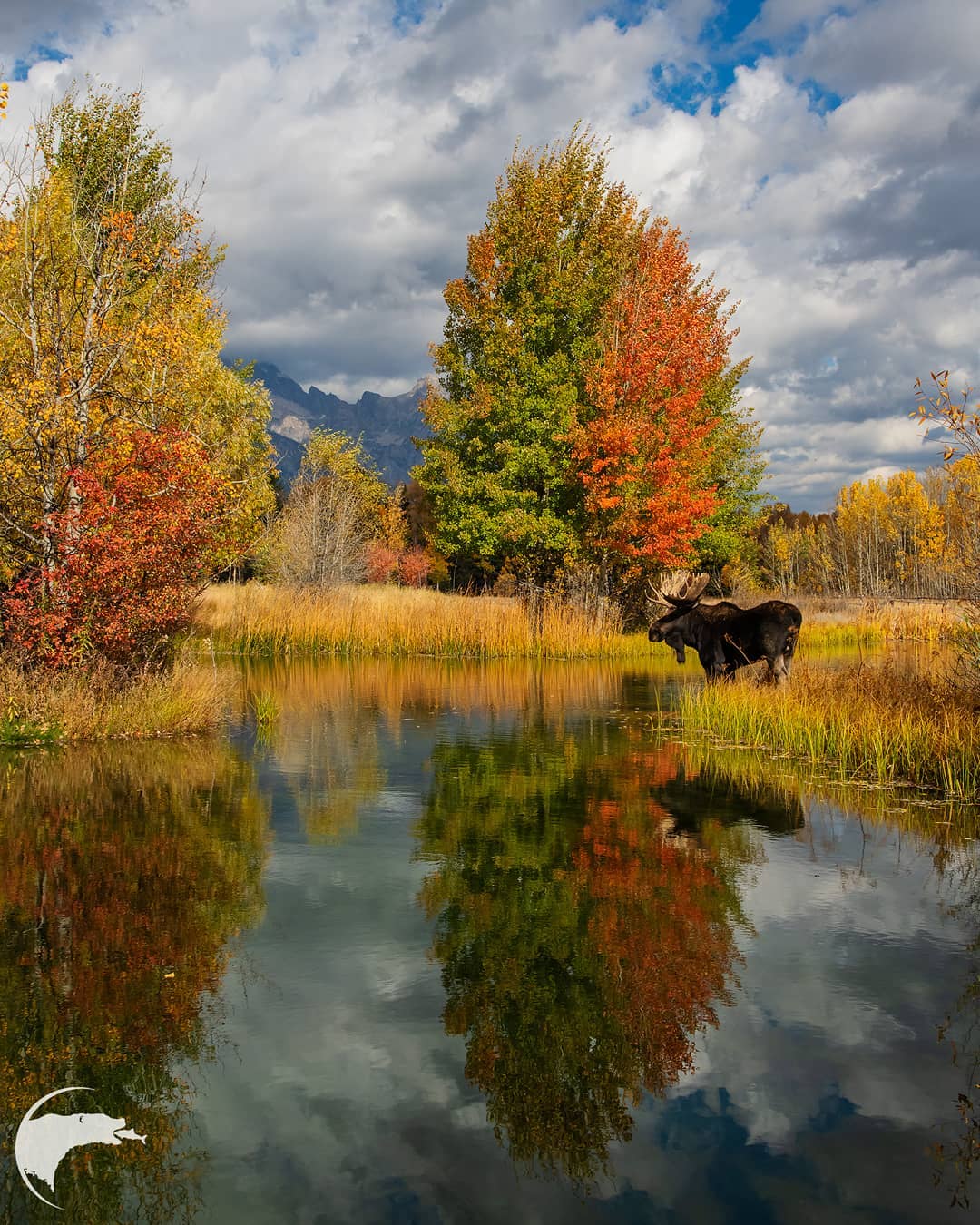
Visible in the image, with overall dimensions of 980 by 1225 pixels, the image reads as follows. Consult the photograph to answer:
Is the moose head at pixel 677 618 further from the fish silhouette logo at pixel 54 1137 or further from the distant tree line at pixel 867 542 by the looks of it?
the distant tree line at pixel 867 542

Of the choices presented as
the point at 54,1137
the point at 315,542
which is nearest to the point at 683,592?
the point at 54,1137

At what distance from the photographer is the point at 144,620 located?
13.0m

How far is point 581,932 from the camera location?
5.90 metres

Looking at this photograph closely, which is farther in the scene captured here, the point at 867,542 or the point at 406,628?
the point at 867,542

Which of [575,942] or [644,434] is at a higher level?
[644,434]

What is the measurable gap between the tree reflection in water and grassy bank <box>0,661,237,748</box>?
4.58 metres

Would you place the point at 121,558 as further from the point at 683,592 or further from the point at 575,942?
the point at 683,592

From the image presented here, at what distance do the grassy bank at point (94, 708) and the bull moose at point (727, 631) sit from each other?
821cm

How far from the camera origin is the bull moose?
49.0 feet

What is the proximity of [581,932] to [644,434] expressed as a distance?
24922 mm

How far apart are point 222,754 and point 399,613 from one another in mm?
16100

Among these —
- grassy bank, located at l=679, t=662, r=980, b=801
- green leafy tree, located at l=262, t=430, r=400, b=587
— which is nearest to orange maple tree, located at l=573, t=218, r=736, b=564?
green leafy tree, located at l=262, t=430, r=400, b=587

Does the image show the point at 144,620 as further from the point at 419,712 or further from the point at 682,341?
the point at 682,341

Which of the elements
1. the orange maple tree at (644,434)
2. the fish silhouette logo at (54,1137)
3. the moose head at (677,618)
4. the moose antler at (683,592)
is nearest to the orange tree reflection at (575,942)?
the fish silhouette logo at (54,1137)
